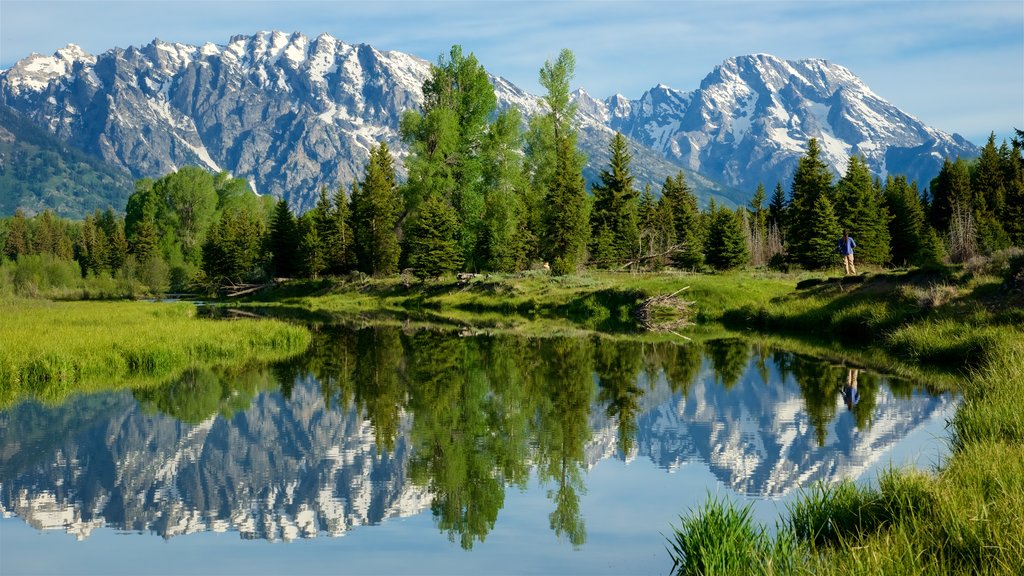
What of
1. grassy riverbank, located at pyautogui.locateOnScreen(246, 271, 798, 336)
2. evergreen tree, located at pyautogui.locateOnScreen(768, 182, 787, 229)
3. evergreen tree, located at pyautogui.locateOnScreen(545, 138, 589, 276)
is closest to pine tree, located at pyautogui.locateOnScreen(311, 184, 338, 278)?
grassy riverbank, located at pyautogui.locateOnScreen(246, 271, 798, 336)

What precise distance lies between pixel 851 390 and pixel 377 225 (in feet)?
192

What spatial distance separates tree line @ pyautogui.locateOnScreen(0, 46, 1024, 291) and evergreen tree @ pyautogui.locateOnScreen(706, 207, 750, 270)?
14 cm

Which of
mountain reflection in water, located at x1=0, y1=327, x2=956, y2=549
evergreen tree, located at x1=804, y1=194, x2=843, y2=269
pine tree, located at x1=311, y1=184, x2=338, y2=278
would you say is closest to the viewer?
mountain reflection in water, located at x1=0, y1=327, x2=956, y2=549

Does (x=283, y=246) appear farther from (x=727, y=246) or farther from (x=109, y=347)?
(x=109, y=347)

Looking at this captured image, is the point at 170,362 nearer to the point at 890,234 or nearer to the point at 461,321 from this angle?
the point at 461,321

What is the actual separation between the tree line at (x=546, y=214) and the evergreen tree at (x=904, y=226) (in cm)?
13

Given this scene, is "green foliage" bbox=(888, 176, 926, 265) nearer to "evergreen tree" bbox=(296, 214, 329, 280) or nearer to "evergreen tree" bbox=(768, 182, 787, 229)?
"evergreen tree" bbox=(768, 182, 787, 229)

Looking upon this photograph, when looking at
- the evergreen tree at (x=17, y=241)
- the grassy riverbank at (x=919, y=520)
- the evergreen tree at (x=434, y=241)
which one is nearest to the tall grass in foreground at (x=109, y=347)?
the grassy riverbank at (x=919, y=520)

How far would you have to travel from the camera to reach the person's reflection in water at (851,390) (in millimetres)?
22112

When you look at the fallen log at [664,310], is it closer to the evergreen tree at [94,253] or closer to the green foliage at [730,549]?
the green foliage at [730,549]

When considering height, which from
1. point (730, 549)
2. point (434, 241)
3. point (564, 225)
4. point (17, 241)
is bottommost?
point (730, 549)

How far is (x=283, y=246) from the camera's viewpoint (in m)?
89.4

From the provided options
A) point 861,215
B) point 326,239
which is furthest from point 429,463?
point 326,239

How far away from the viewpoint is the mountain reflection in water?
14555mm
